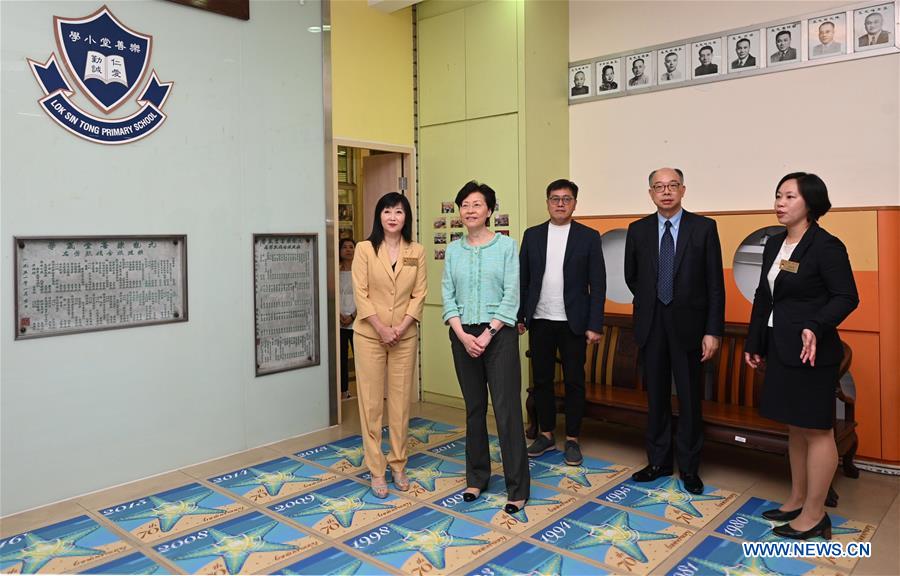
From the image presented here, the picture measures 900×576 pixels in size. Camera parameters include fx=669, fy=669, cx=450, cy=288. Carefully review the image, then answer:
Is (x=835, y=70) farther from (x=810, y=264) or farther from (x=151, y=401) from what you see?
(x=151, y=401)

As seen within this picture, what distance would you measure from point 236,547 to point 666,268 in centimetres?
263

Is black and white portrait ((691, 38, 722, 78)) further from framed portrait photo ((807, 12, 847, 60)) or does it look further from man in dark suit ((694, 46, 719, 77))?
framed portrait photo ((807, 12, 847, 60))

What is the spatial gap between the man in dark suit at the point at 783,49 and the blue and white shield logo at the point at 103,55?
12.9ft

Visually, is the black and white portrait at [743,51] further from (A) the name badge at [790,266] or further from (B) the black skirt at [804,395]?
(B) the black skirt at [804,395]

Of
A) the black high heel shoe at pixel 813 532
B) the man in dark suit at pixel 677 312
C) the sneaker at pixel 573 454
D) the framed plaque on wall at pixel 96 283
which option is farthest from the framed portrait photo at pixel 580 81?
the black high heel shoe at pixel 813 532

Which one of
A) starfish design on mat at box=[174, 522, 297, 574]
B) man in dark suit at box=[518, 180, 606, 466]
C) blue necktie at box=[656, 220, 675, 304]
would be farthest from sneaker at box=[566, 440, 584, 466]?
starfish design on mat at box=[174, 522, 297, 574]

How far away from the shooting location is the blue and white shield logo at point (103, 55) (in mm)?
3645

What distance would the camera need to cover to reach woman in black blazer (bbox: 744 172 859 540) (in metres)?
2.95

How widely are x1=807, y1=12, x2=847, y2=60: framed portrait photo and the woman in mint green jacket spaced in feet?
7.98

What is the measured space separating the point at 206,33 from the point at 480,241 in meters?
2.30

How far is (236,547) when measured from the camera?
3086 mm

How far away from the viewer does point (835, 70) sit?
415cm

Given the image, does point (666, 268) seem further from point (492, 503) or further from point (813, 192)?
point (492, 503)

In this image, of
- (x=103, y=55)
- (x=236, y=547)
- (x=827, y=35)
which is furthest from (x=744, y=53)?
(x=236, y=547)
